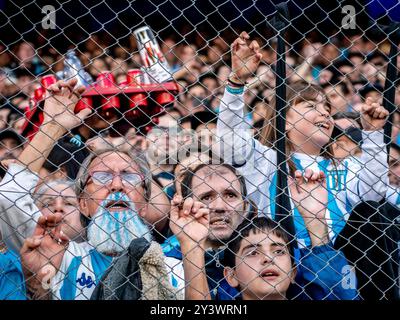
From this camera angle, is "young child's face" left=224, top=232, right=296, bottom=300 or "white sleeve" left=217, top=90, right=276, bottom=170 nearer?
"young child's face" left=224, top=232, right=296, bottom=300

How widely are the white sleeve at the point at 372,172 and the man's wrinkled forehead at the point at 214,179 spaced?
55 cm

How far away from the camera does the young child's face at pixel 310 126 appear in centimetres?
396

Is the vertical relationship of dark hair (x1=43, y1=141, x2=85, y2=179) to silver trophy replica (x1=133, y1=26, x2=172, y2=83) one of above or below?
below

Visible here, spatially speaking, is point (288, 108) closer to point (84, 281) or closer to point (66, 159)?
point (66, 159)

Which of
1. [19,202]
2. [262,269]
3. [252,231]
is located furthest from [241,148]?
[19,202]

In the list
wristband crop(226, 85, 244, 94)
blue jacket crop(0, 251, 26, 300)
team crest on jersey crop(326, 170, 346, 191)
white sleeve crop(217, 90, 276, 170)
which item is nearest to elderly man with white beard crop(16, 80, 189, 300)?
blue jacket crop(0, 251, 26, 300)

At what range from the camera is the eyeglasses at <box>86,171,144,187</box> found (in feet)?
11.6

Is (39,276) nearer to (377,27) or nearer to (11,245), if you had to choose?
(11,245)

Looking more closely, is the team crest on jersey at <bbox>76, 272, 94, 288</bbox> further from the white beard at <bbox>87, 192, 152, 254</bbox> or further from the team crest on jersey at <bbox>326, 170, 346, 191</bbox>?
the team crest on jersey at <bbox>326, 170, 346, 191</bbox>

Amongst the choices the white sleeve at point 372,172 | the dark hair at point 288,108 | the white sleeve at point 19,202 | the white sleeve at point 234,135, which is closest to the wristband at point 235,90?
the white sleeve at point 234,135

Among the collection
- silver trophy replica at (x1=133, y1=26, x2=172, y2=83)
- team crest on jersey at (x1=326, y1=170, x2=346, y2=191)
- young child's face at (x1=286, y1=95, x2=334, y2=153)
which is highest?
silver trophy replica at (x1=133, y1=26, x2=172, y2=83)

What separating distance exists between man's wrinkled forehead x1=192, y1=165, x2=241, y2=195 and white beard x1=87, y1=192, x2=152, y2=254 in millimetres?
330

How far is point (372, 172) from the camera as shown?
12.5ft

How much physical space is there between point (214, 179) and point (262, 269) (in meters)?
0.49
